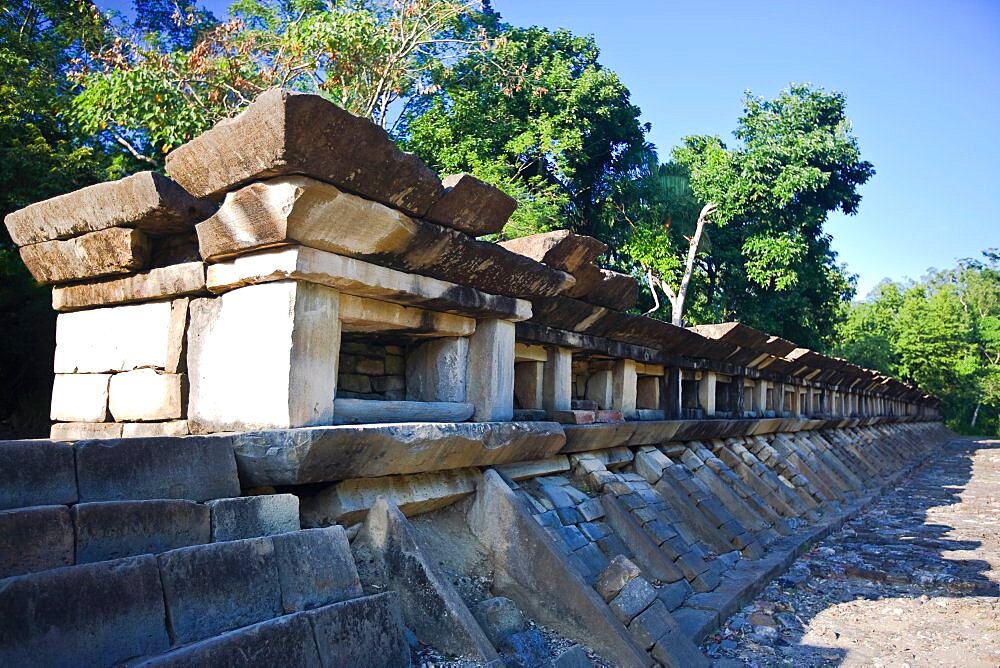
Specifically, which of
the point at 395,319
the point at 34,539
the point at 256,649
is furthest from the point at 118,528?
the point at 395,319

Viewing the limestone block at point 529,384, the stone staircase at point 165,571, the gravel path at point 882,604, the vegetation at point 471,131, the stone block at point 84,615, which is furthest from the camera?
the vegetation at point 471,131

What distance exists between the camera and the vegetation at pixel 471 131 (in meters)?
10.1

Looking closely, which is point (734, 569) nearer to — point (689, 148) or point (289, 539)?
point (289, 539)

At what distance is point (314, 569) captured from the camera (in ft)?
8.92

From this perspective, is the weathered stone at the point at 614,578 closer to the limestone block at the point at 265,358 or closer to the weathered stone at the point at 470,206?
the limestone block at the point at 265,358

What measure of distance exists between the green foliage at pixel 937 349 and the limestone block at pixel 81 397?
36005mm

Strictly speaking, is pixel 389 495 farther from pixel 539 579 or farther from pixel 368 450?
pixel 539 579

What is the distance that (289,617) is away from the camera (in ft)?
7.80

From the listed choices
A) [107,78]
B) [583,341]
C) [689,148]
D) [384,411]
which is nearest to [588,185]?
[689,148]

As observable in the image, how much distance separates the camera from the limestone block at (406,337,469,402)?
4949 mm

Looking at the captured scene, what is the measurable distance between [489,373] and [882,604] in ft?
13.1

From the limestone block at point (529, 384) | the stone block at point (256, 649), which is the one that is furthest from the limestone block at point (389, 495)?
the limestone block at point (529, 384)

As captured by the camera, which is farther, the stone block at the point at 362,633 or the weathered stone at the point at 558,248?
the weathered stone at the point at 558,248

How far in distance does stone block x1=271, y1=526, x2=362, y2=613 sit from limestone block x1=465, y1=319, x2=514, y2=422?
2.13 metres
